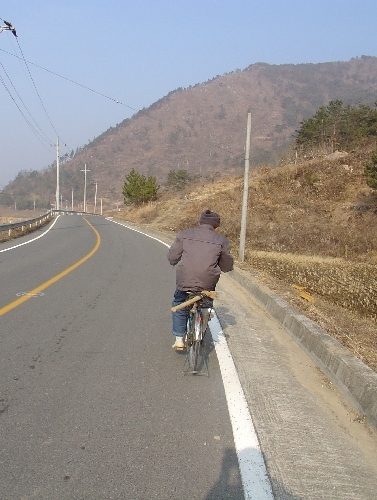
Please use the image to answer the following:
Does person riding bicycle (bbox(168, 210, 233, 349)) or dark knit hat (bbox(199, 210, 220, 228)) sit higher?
dark knit hat (bbox(199, 210, 220, 228))

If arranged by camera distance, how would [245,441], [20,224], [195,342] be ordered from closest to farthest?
[245,441], [195,342], [20,224]

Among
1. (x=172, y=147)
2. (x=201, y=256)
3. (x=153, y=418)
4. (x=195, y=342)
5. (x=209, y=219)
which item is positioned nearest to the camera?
(x=153, y=418)

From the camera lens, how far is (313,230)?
2744cm

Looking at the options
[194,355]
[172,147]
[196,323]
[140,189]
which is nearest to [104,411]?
[194,355]

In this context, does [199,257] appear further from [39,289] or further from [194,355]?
[39,289]

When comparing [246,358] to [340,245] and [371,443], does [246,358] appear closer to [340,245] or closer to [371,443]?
[371,443]

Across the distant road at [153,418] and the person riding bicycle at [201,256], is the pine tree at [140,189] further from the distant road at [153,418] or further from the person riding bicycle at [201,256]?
the person riding bicycle at [201,256]

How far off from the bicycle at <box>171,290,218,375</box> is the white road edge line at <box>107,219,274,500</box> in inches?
13.7

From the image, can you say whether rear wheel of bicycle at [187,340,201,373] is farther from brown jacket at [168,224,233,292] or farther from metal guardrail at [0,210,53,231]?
metal guardrail at [0,210,53,231]

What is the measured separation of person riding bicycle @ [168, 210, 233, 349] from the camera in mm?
5652

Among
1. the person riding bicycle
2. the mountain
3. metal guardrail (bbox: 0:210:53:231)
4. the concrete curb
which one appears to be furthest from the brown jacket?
the mountain

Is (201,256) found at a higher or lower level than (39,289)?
higher

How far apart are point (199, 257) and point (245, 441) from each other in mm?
2248

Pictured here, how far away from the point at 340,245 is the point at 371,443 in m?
21.1
